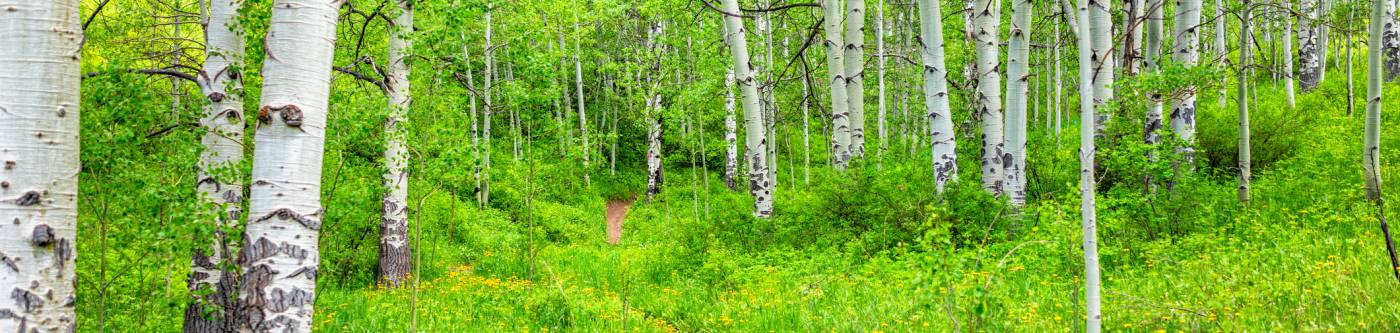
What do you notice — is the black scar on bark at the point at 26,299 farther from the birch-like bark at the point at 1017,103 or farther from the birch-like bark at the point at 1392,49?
the birch-like bark at the point at 1392,49

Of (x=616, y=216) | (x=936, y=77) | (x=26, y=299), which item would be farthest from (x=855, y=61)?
(x=616, y=216)

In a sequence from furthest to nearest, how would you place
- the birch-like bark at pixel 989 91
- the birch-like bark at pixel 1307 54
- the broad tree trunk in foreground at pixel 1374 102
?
the birch-like bark at pixel 1307 54, the birch-like bark at pixel 989 91, the broad tree trunk in foreground at pixel 1374 102

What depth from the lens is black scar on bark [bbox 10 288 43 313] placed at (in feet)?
7.78

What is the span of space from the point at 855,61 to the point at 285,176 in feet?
24.0

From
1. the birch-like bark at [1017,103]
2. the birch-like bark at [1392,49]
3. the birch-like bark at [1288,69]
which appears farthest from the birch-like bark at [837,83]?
the birch-like bark at [1392,49]

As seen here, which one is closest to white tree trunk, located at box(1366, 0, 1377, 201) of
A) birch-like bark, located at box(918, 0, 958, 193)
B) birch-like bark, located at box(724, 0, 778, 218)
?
birch-like bark, located at box(918, 0, 958, 193)

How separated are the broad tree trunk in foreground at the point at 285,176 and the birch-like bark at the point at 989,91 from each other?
680 centimetres

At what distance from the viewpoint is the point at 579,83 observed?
20594mm

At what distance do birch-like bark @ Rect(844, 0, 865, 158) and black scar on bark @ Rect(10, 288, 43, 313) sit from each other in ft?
24.7

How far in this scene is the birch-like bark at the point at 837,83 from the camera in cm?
897

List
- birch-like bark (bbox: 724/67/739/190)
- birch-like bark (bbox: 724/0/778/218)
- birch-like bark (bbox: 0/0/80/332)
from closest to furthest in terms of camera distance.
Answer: birch-like bark (bbox: 0/0/80/332) → birch-like bark (bbox: 724/0/778/218) → birch-like bark (bbox: 724/67/739/190)

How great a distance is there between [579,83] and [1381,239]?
702 inches

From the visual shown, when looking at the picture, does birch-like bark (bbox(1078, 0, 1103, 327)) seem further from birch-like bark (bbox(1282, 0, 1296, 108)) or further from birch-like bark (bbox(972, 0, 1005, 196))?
birch-like bark (bbox(1282, 0, 1296, 108))

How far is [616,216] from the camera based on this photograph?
20594 mm
